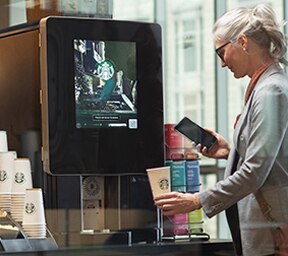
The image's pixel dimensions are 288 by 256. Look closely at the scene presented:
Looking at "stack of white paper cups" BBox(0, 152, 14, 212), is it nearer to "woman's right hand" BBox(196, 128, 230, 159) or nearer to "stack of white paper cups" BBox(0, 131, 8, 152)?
"stack of white paper cups" BBox(0, 131, 8, 152)

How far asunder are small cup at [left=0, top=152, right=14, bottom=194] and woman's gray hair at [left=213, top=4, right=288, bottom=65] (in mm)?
730

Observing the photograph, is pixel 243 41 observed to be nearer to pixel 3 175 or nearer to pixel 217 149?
pixel 217 149

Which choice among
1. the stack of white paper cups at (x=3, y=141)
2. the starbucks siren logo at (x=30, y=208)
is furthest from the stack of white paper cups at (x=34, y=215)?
the stack of white paper cups at (x=3, y=141)

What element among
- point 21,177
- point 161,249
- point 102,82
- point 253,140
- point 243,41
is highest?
point 243,41

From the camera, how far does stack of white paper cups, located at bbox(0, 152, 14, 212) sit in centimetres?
243

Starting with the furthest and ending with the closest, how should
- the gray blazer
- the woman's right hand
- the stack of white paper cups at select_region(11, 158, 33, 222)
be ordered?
the woman's right hand, the stack of white paper cups at select_region(11, 158, 33, 222), the gray blazer

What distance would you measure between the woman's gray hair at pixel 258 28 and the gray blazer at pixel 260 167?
Answer: 0.06 metres

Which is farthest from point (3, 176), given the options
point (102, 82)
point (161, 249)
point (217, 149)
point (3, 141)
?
A: point (217, 149)

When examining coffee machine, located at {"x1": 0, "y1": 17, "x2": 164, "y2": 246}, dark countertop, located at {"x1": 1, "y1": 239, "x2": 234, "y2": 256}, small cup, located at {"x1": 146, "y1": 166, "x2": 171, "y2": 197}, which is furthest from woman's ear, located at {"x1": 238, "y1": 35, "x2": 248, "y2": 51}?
dark countertop, located at {"x1": 1, "y1": 239, "x2": 234, "y2": 256}

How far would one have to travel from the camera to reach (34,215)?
2338 mm

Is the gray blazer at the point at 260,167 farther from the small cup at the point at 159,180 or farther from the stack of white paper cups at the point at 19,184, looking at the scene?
the stack of white paper cups at the point at 19,184

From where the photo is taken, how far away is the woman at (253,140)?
2260mm

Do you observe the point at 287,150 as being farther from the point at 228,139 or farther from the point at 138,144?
the point at 138,144

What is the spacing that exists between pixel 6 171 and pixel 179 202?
1.74ft
